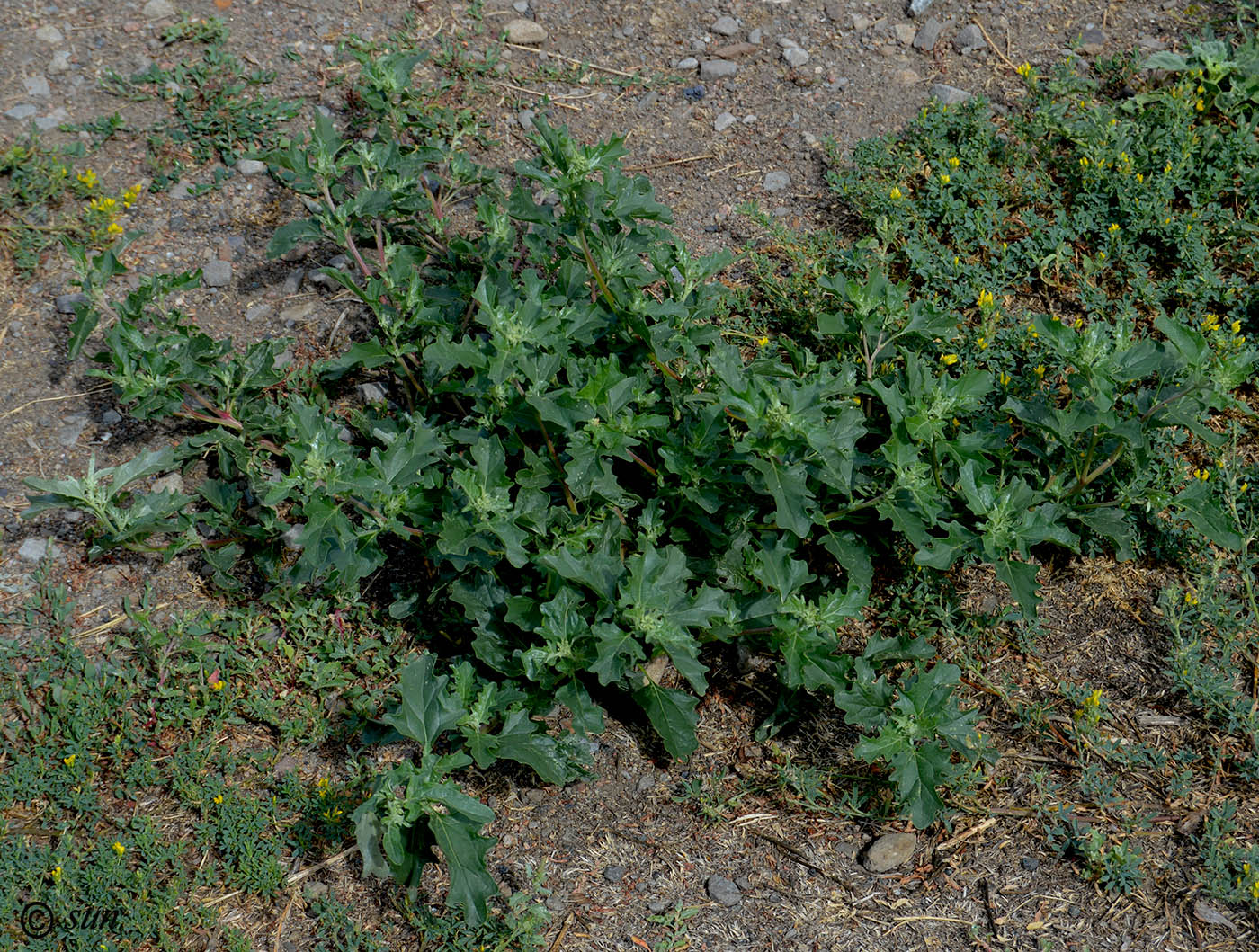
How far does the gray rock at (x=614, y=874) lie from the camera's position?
312 cm

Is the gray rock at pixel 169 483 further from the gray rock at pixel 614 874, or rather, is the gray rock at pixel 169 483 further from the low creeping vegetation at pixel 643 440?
the gray rock at pixel 614 874

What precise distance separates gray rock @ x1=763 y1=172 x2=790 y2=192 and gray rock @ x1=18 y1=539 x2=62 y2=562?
3.22m

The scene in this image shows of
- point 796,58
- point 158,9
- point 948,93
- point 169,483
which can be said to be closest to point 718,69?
point 796,58

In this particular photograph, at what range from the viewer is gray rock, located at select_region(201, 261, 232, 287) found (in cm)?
447

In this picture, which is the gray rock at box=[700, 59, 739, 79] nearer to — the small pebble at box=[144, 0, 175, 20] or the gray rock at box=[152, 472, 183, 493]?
the small pebble at box=[144, 0, 175, 20]

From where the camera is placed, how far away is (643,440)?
135 inches

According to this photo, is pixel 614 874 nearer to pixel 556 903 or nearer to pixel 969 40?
pixel 556 903

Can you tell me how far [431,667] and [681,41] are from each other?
12.2ft

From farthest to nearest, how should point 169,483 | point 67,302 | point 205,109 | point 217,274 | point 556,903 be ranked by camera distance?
point 205,109
point 217,274
point 67,302
point 169,483
point 556,903

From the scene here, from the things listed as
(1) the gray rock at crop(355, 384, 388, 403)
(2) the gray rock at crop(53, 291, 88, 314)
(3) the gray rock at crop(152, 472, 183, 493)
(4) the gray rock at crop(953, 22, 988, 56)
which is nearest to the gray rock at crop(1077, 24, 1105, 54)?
(4) the gray rock at crop(953, 22, 988, 56)

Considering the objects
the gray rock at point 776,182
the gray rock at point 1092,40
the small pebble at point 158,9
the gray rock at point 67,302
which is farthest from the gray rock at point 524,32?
the gray rock at point 1092,40

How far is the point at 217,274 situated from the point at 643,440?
2186mm

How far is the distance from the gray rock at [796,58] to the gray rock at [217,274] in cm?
281

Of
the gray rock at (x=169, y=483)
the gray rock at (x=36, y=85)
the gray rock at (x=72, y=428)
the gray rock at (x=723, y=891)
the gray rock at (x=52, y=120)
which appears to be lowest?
the gray rock at (x=723, y=891)
